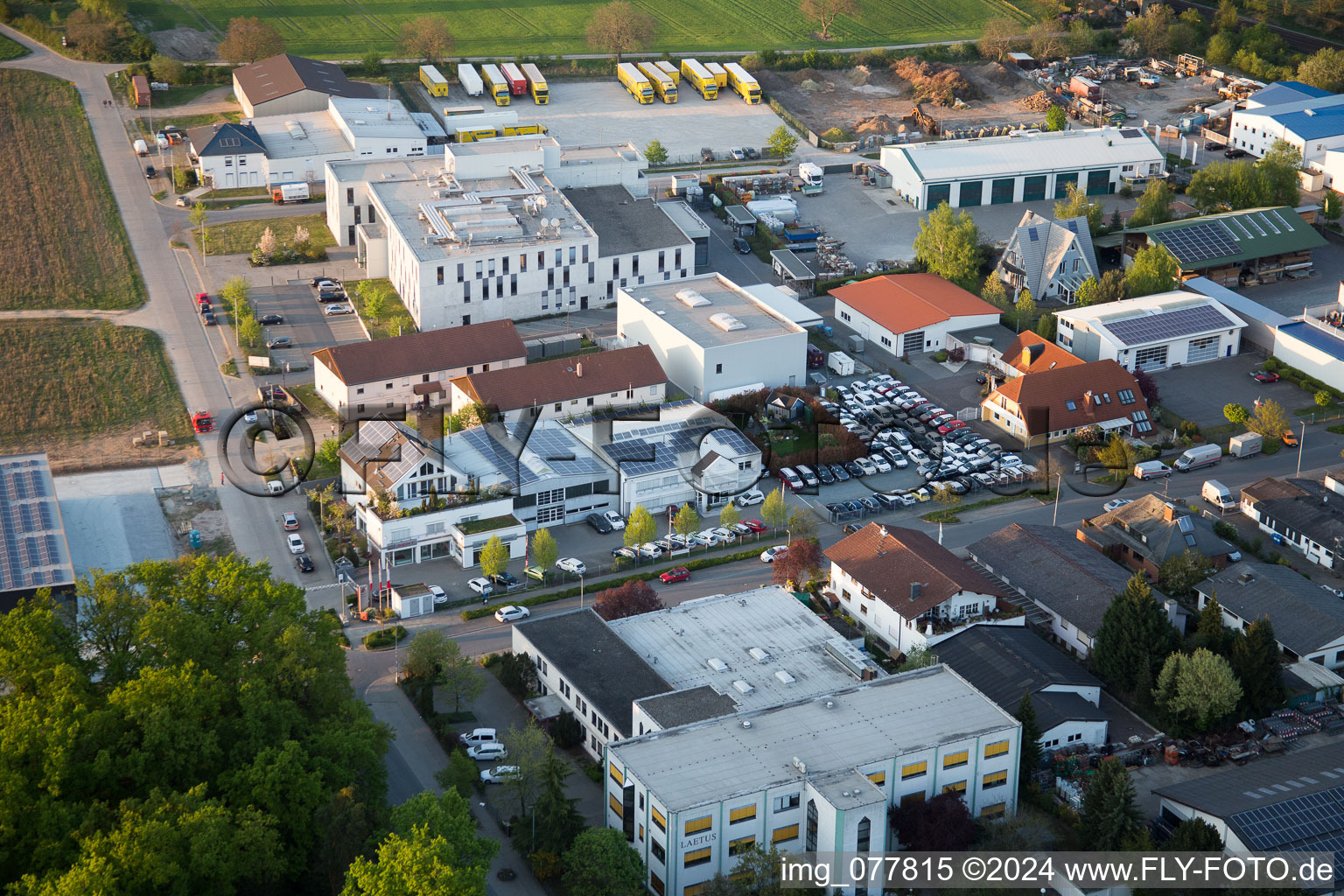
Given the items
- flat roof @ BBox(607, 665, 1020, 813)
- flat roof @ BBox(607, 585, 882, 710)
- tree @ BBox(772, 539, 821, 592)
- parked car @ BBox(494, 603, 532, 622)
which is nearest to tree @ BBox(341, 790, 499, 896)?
flat roof @ BBox(607, 665, 1020, 813)

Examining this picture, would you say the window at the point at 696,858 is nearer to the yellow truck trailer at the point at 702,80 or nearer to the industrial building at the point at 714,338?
the industrial building at the point at 714,338

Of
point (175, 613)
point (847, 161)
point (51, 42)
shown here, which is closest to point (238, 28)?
point (51, 42)

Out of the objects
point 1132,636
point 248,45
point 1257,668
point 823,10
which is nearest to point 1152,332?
point 1132,636

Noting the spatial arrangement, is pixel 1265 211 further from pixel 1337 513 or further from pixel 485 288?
pixel 485 288

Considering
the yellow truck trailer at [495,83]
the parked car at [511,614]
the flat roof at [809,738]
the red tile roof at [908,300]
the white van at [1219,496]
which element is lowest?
the white van at [1219,496]

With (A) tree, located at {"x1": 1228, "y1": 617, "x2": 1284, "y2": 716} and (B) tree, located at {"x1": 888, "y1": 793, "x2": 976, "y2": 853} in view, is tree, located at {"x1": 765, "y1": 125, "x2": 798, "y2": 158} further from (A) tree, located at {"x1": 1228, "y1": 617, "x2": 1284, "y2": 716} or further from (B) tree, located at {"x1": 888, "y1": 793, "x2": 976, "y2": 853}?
(B) tree, located at {"x1": 888, "y1": 793, "x2": 976, "y2": 853}

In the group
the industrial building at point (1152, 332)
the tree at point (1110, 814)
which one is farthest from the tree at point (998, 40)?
the tree at point (1110, 814)

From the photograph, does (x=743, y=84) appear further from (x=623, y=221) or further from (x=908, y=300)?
(x=908, y=300)
